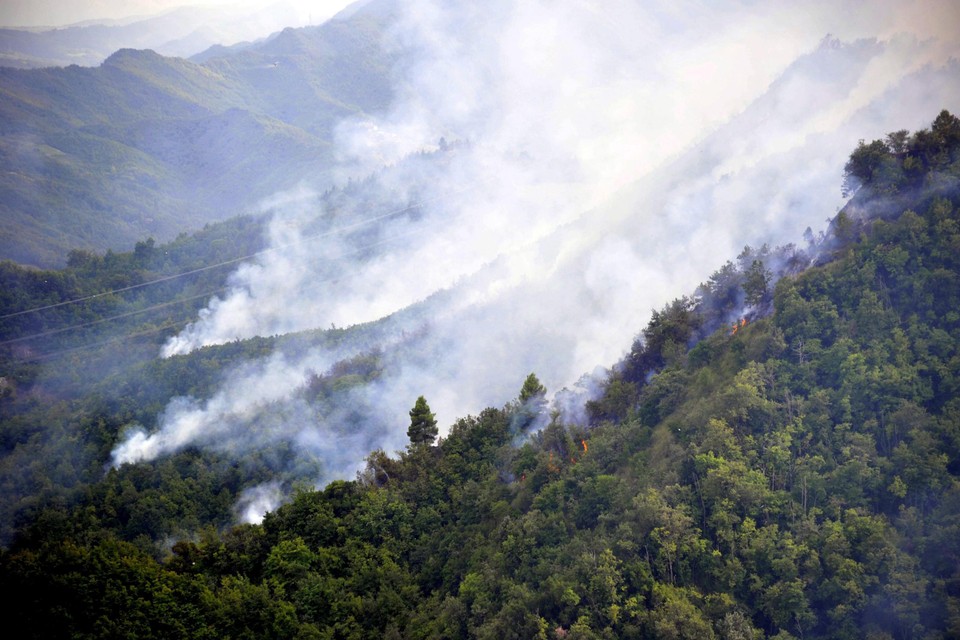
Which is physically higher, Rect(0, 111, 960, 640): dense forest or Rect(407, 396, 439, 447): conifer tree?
Rect(407, 396, 439, 447): conifer tree

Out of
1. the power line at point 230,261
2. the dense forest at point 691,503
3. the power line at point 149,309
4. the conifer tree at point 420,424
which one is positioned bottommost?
the dense forest at point 691,503

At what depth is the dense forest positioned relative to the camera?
1379 inches

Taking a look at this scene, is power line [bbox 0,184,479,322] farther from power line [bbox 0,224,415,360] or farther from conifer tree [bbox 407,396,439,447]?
conifer tree [bbox 407,396,439,447]

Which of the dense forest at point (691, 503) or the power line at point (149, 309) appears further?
the power line at point (149, 309)

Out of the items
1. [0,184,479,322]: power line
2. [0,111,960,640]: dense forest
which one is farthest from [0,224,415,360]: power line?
[0,111,960,640]: dense forest

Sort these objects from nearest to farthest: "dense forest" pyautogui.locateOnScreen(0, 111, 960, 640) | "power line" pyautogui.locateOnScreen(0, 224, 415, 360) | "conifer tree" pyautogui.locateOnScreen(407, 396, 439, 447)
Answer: "dense forest" pyautogui.locateOnScreen(0, 111, 960, 640) < "conifer tree" pyautogui.locateOnScreen(407, 396, 439, 447) < "power line" pyautogui.locateOnScreen(0, 224, 415, 360)

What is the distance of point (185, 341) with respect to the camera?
104625 mm

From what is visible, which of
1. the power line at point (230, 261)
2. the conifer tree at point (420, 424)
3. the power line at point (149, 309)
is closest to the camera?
the conifer tree at point (420, 424)

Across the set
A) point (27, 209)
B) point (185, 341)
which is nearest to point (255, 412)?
point (185, 341)

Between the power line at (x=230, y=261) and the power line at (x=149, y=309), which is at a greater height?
the power line at (x=230, y=261)

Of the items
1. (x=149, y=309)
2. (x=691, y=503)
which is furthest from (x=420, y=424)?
(x=149, y=309)

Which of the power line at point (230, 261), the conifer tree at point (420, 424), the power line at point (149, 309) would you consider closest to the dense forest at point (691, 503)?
the conifer tree at point (420, 424)

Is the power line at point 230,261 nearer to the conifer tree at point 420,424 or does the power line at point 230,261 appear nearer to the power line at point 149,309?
the power line at point 149,309

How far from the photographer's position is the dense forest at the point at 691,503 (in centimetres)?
3503
